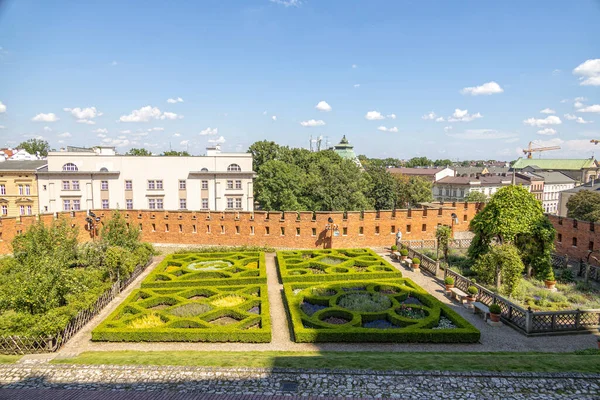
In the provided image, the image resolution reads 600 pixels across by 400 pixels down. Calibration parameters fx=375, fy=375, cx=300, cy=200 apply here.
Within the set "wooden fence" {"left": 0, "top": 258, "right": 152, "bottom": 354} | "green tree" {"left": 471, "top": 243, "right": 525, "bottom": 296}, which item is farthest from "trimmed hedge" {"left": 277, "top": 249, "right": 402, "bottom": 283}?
"wooden fence" {"left": 0, "top": 258, "right": 152, "bottom": 354}

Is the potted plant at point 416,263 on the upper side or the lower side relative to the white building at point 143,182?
lower

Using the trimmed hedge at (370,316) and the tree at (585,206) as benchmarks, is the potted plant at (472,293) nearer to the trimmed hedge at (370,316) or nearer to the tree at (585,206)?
the trimmed hedge at (370,316)

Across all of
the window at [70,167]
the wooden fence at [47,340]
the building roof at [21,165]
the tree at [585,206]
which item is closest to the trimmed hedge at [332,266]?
the wooden fence at [47,340]

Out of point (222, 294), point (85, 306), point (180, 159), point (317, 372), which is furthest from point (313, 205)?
point (317, 372)

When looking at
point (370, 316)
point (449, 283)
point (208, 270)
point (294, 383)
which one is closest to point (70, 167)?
point (208, 270)

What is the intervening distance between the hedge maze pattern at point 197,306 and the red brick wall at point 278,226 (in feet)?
13.5

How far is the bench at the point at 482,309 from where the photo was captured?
14.1 metres

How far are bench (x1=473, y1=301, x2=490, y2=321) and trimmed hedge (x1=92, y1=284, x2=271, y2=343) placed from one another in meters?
8.11

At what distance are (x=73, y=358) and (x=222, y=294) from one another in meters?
6.37

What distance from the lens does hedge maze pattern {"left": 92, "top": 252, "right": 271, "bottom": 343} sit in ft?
41.9

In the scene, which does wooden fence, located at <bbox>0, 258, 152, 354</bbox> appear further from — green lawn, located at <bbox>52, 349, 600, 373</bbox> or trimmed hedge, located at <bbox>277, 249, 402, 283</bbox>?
trimmed hedge, located at <bbox>277, 249, 402, 283</bbox>

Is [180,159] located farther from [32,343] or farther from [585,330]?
[585,330]

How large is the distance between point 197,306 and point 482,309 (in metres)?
11.2

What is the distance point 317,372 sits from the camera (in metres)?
9.77
